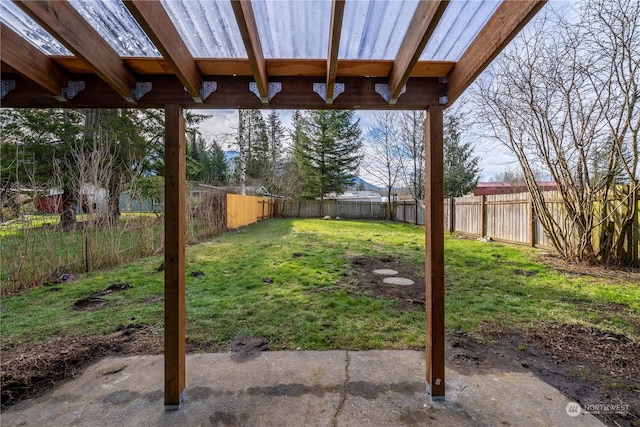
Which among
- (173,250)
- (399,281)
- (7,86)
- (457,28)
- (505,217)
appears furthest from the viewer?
(505,217)

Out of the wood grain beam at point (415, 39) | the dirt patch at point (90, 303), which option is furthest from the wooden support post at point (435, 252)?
the dirt patch at point (90, 303)

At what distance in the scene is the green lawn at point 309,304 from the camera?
2.90m

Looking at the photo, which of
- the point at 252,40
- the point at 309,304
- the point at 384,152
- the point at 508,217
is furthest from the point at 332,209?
the point at 252,40

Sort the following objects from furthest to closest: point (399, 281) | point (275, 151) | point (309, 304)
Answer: point (275, 151) → point (399, 281) → point (309, 304)

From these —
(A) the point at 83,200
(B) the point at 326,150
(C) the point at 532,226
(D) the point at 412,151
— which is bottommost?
(C) the point at 532,226

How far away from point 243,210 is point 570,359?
10900 mm

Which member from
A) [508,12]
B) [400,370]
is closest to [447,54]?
[508,12]

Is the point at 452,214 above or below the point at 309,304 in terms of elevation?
above

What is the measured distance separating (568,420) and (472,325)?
1.31m

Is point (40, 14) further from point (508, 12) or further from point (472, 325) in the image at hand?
point (472, 325)

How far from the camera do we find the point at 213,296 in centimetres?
397

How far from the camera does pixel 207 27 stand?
5.06ft

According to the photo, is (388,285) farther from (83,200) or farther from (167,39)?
(83,200)

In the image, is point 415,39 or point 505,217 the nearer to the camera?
point 415,39
